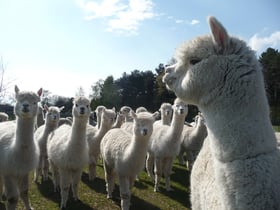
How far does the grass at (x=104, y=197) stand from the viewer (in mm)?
7465

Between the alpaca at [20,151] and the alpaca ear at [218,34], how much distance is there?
4610 mm

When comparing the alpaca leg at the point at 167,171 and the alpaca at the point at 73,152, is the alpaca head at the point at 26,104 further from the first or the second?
the alpaca leg at the point at 167,171

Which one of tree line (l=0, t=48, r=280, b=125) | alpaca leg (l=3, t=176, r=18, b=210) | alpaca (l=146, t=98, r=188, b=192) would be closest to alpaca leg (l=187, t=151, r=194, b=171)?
alpaca (l=146, t=98, r=188, b=192)

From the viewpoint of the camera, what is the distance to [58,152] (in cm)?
744

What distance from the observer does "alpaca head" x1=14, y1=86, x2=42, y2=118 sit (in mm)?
6061

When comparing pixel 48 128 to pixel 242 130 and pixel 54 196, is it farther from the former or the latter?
pixel 242 130

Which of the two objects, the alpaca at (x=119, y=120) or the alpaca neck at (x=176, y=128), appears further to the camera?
the alpaca at (x=119, y=120)

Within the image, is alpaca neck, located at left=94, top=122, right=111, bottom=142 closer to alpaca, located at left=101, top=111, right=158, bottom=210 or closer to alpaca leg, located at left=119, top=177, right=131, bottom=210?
alpaca, located at left=101, top=111, right=158, bottom=210

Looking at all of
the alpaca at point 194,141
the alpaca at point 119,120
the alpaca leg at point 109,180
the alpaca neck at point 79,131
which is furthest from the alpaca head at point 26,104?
the alpaca at point 119,120

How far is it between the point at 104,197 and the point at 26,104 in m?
3.21

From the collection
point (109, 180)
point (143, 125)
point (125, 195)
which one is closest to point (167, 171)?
point (109, 180)

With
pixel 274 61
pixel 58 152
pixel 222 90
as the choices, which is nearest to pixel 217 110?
pixel 222 90

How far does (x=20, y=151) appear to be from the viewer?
5973mm

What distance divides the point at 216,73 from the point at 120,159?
5.12 m
